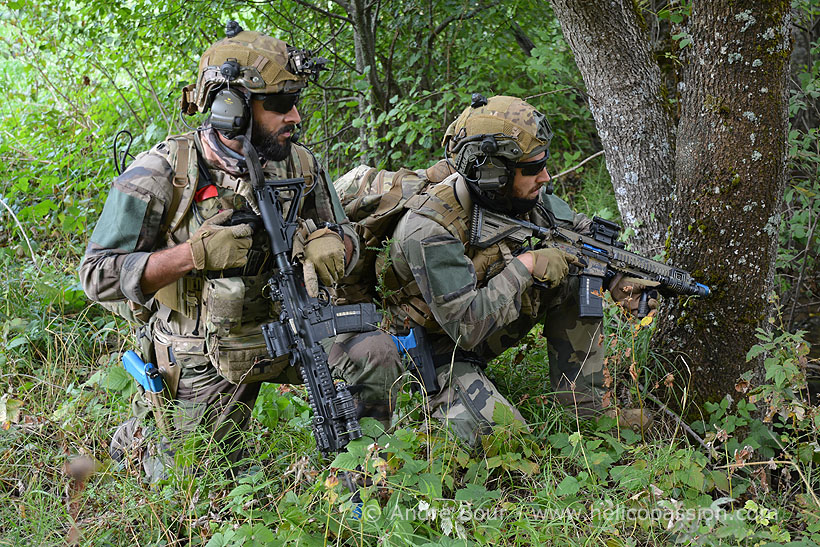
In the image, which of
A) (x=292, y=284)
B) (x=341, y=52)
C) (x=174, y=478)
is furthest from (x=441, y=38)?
(x=174, y=478)

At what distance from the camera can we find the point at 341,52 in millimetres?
6855

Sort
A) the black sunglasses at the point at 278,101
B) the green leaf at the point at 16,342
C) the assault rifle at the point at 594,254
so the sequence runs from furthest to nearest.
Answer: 1. the green leaf at the point at 16,342
2. the assault rifle at the point at 594,254
3. the black sunglasses at the point at 278,101

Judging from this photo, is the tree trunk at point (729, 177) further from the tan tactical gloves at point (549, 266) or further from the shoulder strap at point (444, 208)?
the shoulder strap at point (444, 208)

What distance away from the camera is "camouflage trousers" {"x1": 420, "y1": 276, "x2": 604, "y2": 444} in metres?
3.46

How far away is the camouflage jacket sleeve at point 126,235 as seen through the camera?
286cm

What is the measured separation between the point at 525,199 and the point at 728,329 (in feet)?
3.96

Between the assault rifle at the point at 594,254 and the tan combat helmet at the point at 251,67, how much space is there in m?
1.07

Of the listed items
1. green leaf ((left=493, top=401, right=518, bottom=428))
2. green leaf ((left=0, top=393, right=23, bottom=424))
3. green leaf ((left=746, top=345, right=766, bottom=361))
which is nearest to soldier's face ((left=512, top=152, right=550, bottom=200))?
green leaf ((left=493, top=401, right=518, bottom=428))

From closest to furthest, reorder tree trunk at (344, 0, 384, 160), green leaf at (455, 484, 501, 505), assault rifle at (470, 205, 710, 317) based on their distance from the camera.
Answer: green leaf at (455, 484, 501, 505), assault rifle at (470, 205, 710, 317), tree trunk at (344, 0, 384, 160)

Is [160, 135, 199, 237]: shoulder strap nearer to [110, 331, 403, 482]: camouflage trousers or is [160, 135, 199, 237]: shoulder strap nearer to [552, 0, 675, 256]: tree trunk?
[110, 331, 403, 482]: camouflage trousers

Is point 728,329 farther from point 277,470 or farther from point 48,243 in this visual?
point 48,243

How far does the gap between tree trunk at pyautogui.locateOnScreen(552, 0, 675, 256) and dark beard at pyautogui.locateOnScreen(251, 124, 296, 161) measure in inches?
68.2

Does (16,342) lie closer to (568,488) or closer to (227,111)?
(227,111)

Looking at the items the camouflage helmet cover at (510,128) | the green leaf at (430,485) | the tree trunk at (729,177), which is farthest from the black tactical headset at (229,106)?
the tree trunk at (729,177)
